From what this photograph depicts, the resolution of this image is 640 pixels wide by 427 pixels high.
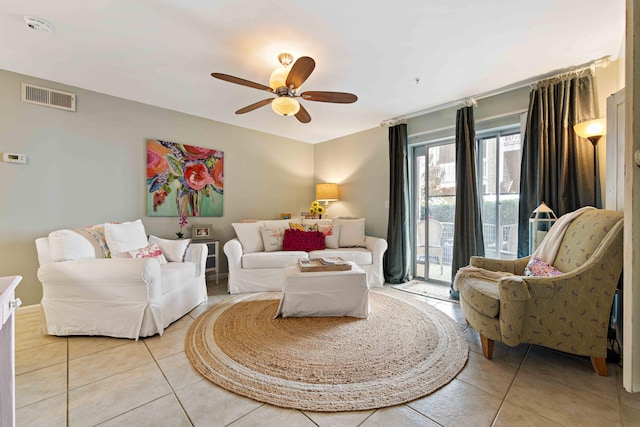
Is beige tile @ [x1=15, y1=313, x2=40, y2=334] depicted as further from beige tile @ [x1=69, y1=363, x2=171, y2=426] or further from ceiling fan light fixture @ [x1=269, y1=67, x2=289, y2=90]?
ceiling fan light fixture @ [x1=269, y1=67, x2=289, y2=90]

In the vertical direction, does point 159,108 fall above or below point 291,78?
above

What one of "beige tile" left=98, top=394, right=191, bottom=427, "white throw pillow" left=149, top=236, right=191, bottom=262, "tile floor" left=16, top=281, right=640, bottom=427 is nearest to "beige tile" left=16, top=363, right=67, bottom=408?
"tile floor" left=16, top=281, right=640, bottom=427

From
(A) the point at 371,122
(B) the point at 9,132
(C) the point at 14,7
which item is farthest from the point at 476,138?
(B) the point at 9,132

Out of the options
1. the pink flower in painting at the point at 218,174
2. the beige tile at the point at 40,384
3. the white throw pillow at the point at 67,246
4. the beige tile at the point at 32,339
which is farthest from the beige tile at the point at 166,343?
the pink flower in painting at the point at 218,174

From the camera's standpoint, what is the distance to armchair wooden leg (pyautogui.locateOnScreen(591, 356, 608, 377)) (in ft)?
5.37

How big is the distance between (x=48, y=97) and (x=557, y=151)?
5.23 metres

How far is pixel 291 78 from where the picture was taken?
2.06 meters

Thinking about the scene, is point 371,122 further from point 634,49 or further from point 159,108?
point 634,49

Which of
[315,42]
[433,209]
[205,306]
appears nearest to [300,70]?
[315,42]

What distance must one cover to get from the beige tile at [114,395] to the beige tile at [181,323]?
61cm

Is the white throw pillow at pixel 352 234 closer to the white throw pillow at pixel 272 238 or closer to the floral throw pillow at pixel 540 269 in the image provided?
the white throw pillow at pixel 272 238

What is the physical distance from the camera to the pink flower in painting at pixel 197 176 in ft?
12.4

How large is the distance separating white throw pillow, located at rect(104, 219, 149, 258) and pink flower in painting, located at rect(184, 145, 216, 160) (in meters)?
1.41

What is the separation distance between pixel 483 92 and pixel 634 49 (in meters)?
2.79
